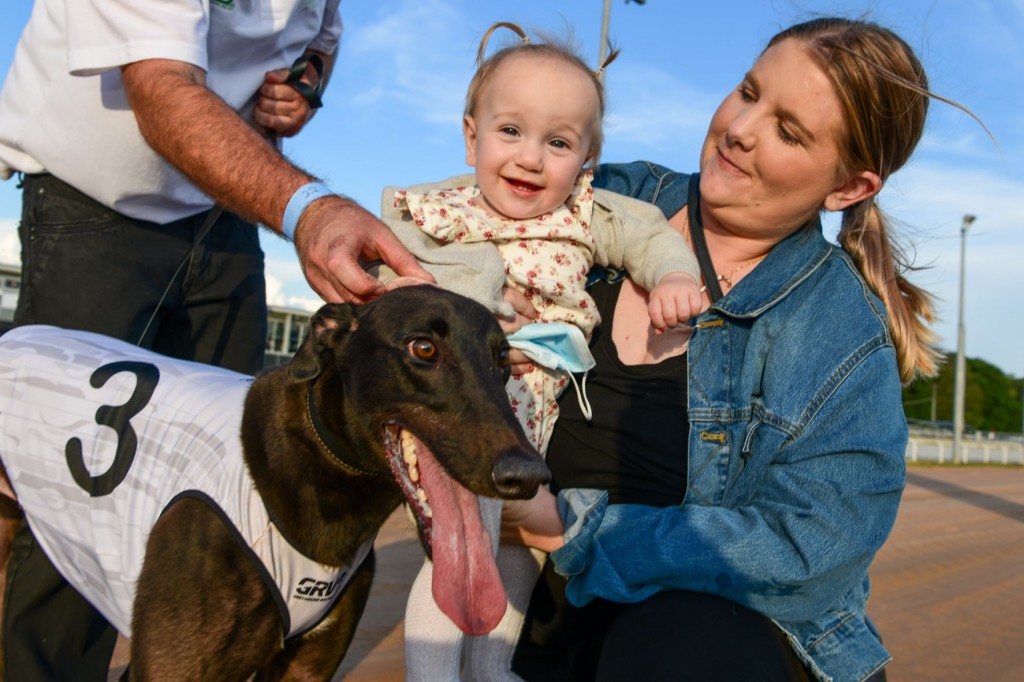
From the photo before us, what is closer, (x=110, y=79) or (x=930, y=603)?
(x=110, y=79)

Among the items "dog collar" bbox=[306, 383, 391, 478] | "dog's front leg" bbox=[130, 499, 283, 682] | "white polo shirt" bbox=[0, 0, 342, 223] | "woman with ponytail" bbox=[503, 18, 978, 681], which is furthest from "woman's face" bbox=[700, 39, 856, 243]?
"dog's front leg" bbox=[130, 499, 283, 682]

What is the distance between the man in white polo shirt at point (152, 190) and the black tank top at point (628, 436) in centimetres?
73

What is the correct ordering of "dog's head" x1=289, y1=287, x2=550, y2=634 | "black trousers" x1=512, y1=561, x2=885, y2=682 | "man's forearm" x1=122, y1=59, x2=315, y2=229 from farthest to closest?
"man's forearm" x1=122, y1=59, x2=315, y2=229, "black trousers" x1=512, y1=561, x2=885, y2=682, "dog's head" x1=289, y1=287, x2=550, y2=634

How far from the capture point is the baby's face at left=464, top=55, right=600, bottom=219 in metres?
2.60

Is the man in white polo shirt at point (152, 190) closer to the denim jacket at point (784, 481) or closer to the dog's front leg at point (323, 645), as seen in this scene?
the dog's front leg at point (323, 645)

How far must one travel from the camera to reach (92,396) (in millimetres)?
2402

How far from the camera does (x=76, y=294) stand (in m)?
2.74

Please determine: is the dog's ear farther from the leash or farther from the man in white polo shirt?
the leash

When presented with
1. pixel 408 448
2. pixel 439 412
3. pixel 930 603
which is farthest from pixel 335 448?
pixel 930 603

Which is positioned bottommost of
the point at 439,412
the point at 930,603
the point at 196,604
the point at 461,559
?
the point at 930,603

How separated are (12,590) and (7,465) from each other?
43cm

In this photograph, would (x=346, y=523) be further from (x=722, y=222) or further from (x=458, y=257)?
(x=722, y=222)

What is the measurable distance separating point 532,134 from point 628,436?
945mm

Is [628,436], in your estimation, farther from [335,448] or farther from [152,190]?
[152,190]
